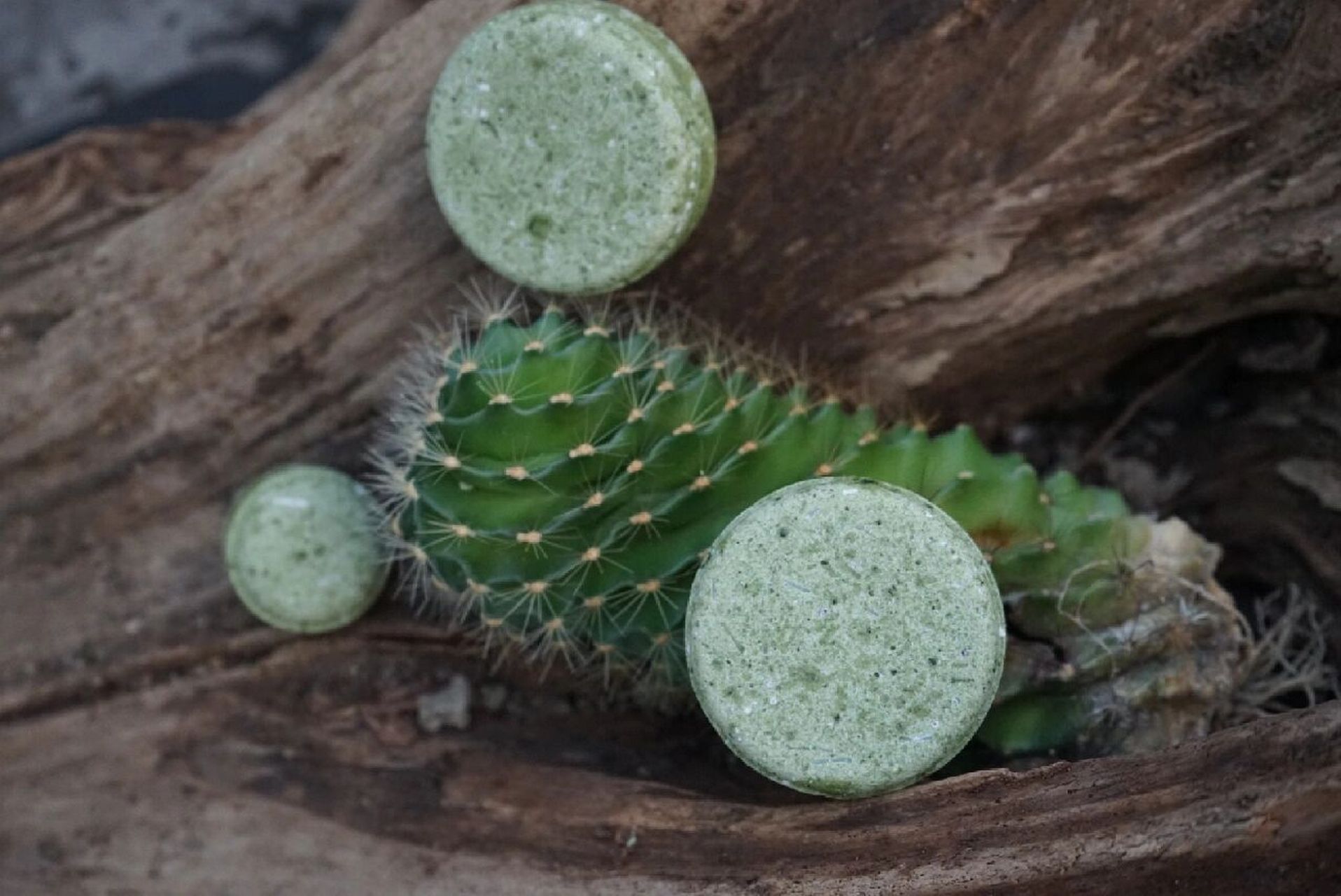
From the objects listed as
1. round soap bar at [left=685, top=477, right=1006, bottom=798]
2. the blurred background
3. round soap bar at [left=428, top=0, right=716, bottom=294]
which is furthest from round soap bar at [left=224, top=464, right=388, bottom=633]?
the blurred background

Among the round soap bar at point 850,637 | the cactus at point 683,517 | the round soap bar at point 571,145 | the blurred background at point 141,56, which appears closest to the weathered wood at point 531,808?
the round soap bar at point 850,637

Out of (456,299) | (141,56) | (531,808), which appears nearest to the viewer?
(531,808)

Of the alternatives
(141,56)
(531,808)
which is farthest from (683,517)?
(141,56)

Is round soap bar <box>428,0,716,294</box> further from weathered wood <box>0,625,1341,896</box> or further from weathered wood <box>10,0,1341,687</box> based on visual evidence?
weathered wood <box>0,625,1341,896</box>

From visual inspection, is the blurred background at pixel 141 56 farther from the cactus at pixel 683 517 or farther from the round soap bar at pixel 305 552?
the cactus at pixel 683 517

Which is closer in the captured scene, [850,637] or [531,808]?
[850,637]

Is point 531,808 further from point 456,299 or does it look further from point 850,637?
point 456,299

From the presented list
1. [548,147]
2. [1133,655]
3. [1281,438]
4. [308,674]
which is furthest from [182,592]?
[1281,438]
